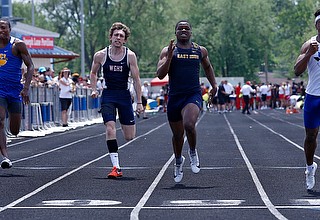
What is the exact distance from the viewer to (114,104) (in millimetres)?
14438

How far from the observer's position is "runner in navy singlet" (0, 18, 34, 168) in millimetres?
14445

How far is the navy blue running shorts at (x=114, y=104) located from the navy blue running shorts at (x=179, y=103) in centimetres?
122

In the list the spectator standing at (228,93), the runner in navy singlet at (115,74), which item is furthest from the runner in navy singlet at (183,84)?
the spectator standing at (228,93)

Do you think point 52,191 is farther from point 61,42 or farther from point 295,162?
point 61,42

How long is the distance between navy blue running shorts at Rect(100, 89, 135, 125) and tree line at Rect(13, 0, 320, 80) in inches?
2562

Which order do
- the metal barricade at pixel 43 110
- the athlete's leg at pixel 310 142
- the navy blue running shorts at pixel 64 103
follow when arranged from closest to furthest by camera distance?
the athlete's leg at pixel 310 142
the metal barricade at pixel 43 110
the navy blue running shorts at pixel 64 103

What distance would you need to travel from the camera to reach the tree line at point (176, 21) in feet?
268

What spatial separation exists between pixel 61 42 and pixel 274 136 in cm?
6900

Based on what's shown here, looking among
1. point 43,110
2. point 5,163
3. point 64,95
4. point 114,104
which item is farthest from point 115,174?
point 64,95

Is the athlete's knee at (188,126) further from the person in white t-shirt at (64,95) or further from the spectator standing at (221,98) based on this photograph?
the spectator standing at (221,98)

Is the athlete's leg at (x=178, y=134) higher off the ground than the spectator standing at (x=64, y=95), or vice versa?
the athlete's leg at (x=178, y=134)

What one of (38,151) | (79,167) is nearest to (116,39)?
(79,167)

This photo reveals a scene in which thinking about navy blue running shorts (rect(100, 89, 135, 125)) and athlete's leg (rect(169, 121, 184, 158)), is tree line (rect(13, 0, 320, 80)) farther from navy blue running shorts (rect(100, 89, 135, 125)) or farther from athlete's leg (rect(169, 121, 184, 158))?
athlete's leg (rect(169, 121, 184, 158))

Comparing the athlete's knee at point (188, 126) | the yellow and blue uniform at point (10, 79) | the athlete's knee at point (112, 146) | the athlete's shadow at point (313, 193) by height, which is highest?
the yellow and blue uniform at point (10, 79)
